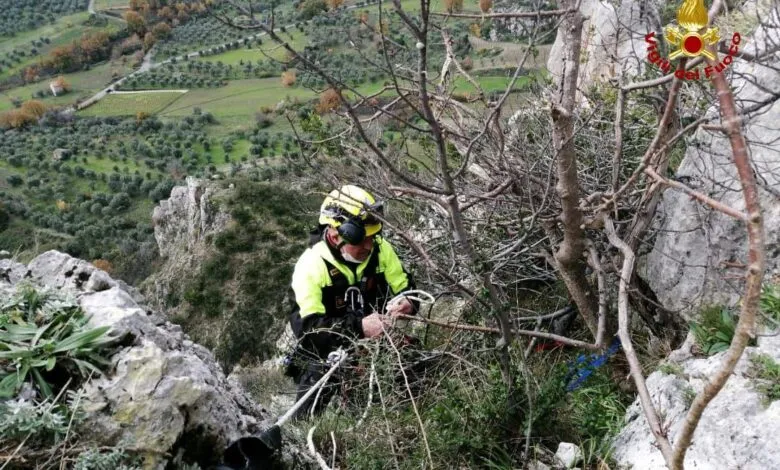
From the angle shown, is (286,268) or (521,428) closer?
(521,428)

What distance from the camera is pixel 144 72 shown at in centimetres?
7006

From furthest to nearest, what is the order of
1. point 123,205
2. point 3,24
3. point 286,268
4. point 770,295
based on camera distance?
point 3,24 < point 123,205 < point 286,268 < point 770,295

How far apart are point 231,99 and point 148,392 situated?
6245 centimetres

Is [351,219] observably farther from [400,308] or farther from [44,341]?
[44,341]

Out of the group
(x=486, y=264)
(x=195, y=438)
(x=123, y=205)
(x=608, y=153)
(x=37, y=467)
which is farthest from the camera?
(x=123, y=205)

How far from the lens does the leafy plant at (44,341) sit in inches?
87.2

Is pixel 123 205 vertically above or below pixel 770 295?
below

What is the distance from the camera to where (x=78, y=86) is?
74.1m

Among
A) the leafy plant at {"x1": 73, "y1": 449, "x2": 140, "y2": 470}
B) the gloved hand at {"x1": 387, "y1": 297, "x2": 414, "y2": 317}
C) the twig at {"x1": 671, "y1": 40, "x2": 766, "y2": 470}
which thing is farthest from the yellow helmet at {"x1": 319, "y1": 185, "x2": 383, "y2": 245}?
the twig at {"x1": 671, "y1": 40, "x2": 766, "y2": 470}

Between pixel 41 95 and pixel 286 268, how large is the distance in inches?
2601

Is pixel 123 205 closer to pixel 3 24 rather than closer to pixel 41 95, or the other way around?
pixel 41 95

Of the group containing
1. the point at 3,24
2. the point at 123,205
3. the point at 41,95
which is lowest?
the point at 123,205

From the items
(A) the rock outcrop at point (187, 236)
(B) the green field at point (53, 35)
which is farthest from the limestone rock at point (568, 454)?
(B) the green field at point (53, 35)

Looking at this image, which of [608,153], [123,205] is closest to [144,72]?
[123,205]
